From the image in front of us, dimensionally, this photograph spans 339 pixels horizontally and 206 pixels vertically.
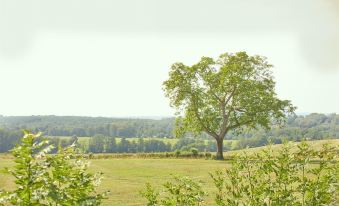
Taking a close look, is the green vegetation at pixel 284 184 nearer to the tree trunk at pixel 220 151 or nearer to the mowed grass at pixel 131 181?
the mowed grass at pixel 131 181

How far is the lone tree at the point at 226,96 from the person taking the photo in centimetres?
4891

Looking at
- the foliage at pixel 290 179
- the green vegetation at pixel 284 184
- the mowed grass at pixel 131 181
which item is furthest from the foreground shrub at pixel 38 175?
the mowed grass at pixel 131 181

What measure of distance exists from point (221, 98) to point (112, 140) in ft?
391

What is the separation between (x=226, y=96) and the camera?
5078cm

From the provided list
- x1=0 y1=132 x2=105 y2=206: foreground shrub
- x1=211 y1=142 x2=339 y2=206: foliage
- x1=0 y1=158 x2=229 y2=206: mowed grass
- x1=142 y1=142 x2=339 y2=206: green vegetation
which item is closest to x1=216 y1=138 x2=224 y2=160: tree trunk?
x1=0 y1=158 x2=229 y2=206: mowed grass

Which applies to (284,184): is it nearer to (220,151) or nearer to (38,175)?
(38,175)

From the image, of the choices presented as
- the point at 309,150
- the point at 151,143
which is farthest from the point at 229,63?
the point at 151,143

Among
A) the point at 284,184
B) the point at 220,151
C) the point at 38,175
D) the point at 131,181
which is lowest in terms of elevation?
the point at 131,181

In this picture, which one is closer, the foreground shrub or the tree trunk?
the foreground shrub

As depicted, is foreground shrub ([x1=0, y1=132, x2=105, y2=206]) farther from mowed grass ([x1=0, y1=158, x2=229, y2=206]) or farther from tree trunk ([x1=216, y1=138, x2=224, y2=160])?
tree trunk ([x1=216, y1=138, x2=224, y2=160])

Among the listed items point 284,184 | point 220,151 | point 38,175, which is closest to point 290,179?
point 284,184

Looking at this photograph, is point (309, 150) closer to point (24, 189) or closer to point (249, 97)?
point (24, 189)

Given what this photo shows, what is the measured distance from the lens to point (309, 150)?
6371 millimetres

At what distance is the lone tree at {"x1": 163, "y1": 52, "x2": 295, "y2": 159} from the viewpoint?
48.9 m
